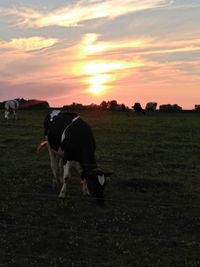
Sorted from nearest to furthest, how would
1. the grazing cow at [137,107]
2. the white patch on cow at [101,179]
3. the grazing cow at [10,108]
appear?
the white patch on cow at [101,179]
the grazing cow at [10,108]
the grazing cow at [137,107]

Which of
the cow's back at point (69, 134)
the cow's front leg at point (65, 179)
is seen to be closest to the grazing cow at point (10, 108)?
the cow's back at point (69, 134)

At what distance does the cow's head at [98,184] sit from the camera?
14060mm

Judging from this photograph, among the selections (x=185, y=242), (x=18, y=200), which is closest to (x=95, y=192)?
(x=18, y=200)

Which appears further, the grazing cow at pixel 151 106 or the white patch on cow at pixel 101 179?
the grazing cow at pixel 151 106

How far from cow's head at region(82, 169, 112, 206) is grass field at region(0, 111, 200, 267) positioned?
0.28 metres

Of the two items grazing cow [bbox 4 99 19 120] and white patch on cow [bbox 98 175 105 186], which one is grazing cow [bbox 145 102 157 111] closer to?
grazing cow [bbox 4 99 19 120]

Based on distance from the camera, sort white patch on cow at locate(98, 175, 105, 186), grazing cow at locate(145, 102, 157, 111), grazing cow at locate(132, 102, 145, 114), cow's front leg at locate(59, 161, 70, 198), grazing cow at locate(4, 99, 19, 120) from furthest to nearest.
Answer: grazing cow at locate(145, 102, 157, 111), grazing cow at locate(132, 102, 145, 114), grazing cow at locate(4, 99, 19, 120), cow's front leg at locate(59, 161, 70, 198), white patch on cow at locate(98, 175, 105, 186)

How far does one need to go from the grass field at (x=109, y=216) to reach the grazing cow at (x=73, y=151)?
48 cm

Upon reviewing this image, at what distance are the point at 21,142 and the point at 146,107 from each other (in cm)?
4573

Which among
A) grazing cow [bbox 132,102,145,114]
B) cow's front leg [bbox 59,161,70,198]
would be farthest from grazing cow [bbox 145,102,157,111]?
cow's front leg [bbox 59,161,70,198]

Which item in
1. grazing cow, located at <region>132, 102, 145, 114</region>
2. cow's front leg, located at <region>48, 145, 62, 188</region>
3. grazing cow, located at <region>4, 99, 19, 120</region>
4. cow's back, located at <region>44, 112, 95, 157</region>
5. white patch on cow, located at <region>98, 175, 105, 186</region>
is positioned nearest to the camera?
white patch on cow, located at <region>98, 175, 105, 186</region>

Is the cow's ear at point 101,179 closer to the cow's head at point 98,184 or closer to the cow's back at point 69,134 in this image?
the cow's head at point 98,184

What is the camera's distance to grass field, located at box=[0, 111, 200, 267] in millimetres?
10328

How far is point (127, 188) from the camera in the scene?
54.7ft
